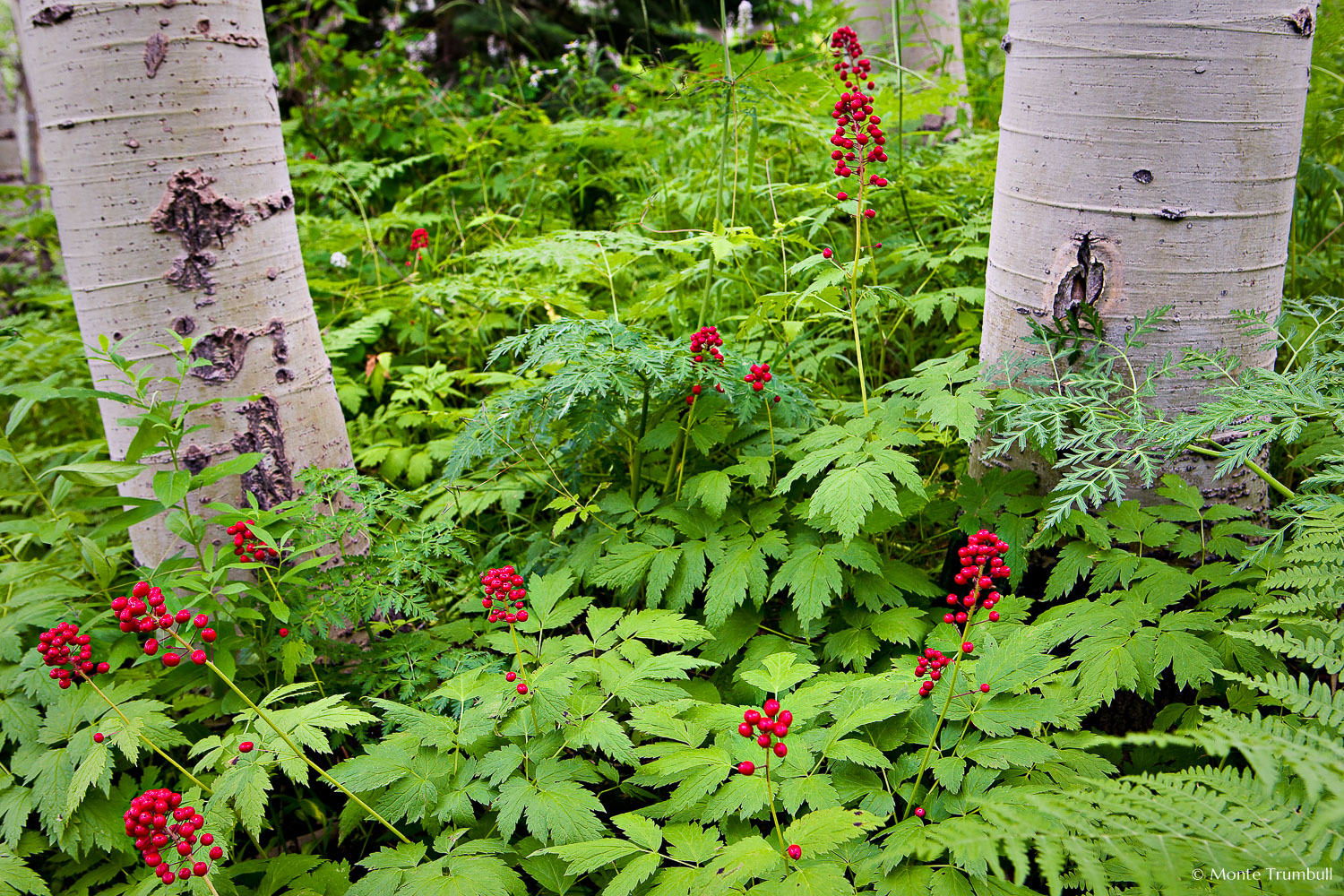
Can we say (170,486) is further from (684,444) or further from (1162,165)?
(1162,165)

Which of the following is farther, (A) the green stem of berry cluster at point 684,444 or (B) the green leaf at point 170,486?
(A) the green stem of berry cluster at point 684,444

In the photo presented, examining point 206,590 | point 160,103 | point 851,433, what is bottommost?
point 206,590

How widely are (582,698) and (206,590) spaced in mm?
815

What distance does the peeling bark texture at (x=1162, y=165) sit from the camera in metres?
1.37

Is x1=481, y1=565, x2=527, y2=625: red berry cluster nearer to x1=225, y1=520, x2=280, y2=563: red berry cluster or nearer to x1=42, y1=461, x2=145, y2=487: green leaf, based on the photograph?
x1=225, y1=520, x2=280, y2=563: red berry cluster

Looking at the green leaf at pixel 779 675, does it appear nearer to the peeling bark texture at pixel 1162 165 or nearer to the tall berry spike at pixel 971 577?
the tall berry spike at pixel 971 577

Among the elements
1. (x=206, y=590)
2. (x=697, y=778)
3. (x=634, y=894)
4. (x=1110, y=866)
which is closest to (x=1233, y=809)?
(x=1110, y=866)

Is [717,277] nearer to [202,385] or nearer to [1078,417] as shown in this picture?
[1078,417]

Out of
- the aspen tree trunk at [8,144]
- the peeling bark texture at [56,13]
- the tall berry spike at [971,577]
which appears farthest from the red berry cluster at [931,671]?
the aspen tree trunk at [8,144]

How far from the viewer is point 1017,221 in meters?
1.59

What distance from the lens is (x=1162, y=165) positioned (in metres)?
1.42

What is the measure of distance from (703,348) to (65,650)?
1.34 meters

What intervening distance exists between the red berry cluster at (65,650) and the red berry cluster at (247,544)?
0.30 m

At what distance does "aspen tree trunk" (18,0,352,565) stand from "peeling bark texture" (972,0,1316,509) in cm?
175
